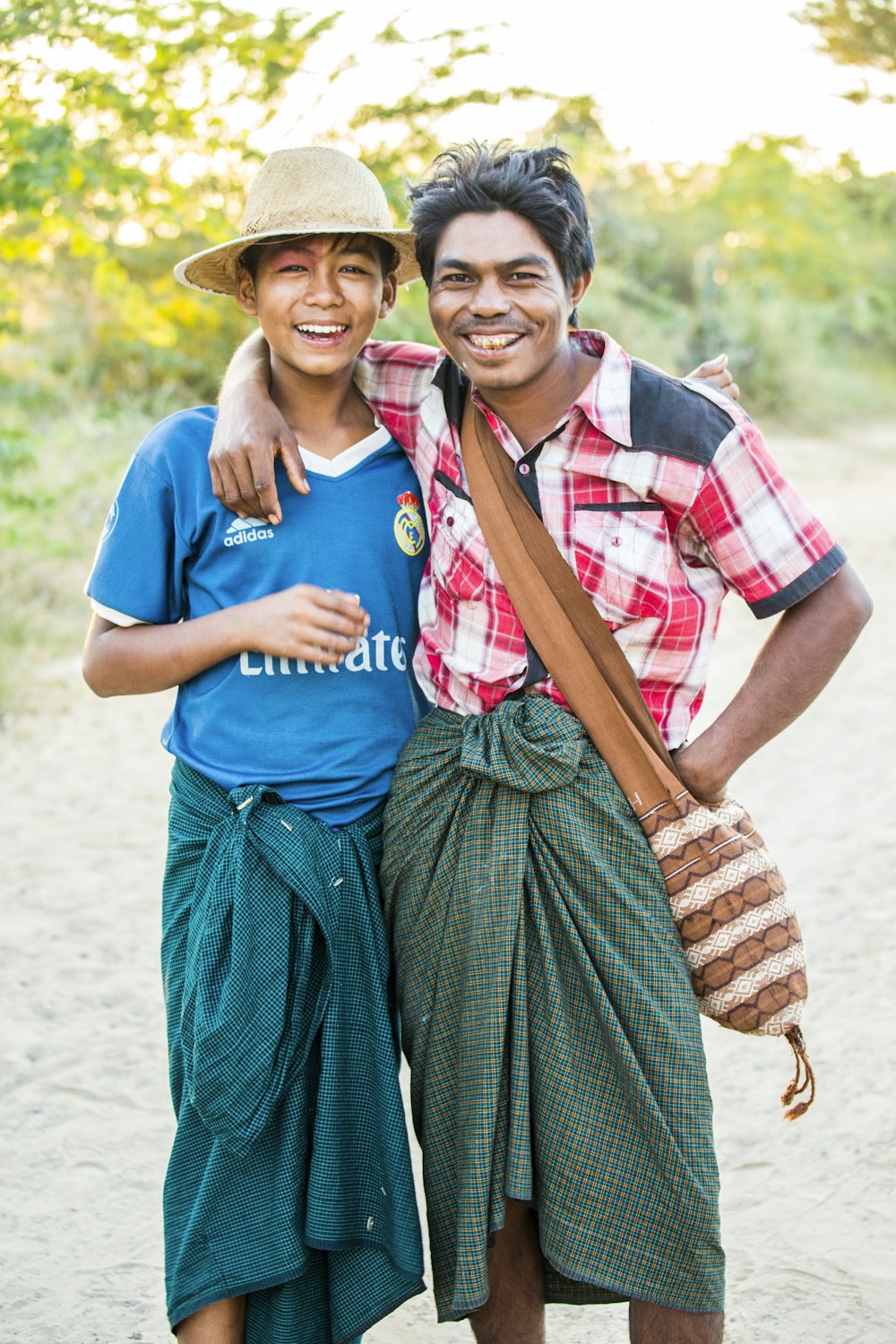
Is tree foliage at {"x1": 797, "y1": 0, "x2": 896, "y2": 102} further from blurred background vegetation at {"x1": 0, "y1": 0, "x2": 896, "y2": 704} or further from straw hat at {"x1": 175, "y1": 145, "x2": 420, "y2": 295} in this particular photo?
straw hat at {"x1": 175, "y1": 145, "x2": 420, "y2": 295}

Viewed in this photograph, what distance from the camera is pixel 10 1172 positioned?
10.7ft

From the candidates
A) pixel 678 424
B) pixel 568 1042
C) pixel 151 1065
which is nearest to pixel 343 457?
pixel 678 424

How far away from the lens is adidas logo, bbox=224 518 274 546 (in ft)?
7.21

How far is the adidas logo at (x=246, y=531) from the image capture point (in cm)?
220

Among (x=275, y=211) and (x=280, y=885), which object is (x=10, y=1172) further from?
(x=275, y=211)

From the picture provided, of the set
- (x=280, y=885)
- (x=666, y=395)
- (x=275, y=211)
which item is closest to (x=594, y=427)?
(x=666, y=395)

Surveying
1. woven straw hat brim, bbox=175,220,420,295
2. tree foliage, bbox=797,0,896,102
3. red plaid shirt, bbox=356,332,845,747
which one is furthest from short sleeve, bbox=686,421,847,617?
tree foliage, bbox=797,0,896,102

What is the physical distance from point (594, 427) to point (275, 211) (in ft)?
2.05

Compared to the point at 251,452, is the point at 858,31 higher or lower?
higher

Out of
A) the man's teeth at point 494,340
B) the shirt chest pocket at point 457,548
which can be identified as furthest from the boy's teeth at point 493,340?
the shirt chest pocket at point 457,548

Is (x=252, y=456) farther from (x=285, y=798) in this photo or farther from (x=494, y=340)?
(x=285, y=798)

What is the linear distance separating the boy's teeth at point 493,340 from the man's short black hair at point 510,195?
0.48 feet

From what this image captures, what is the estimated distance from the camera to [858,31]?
17.2 metres

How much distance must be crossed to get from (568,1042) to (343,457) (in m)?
1.01
